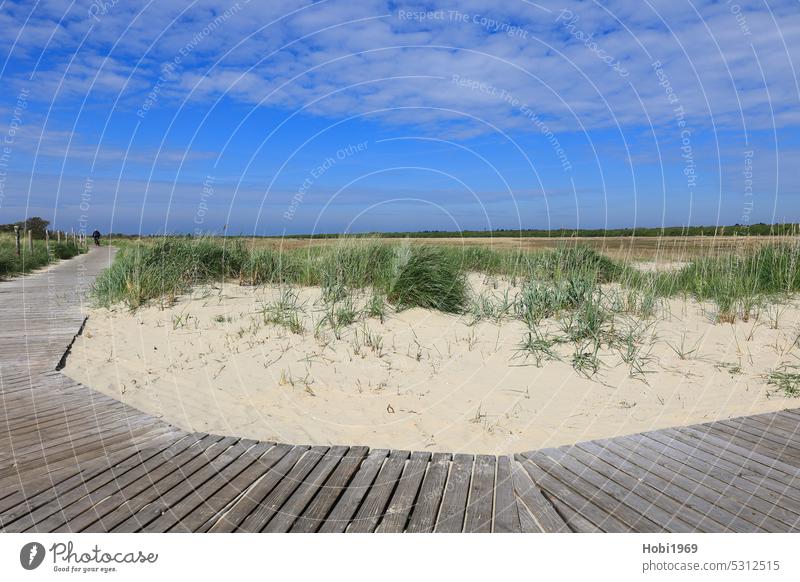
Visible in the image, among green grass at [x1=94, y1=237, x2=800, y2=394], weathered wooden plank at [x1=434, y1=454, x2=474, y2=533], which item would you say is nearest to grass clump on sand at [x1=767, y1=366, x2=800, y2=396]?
green grass at [x1=94, y1=237, x2=800, y2=394]

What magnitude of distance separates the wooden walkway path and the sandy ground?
3.18 feet

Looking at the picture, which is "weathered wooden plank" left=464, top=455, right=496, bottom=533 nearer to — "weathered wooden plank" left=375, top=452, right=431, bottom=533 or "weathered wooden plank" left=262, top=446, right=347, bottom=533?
"weathered wooden plank" left=375, top=452, right=431, bottom=533

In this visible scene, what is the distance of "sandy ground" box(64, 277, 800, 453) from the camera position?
4.94m

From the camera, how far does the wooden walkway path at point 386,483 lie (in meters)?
2.83

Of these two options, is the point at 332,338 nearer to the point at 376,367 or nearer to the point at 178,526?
the point at 376,367

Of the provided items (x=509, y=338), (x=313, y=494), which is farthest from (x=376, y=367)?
(x=313, y=494)

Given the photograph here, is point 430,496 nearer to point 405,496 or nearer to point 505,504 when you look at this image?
point 405,496

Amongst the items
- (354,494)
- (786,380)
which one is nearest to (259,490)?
(354,494)

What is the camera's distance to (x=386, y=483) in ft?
10.5

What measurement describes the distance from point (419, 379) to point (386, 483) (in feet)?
9.87

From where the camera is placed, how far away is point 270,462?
11.4ft

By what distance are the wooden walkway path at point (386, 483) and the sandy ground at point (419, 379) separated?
0.97 meters

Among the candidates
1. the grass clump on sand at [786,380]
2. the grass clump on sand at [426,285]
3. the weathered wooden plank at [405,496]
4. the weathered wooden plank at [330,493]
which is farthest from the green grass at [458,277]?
the weathered wooden plank at [330,493]
